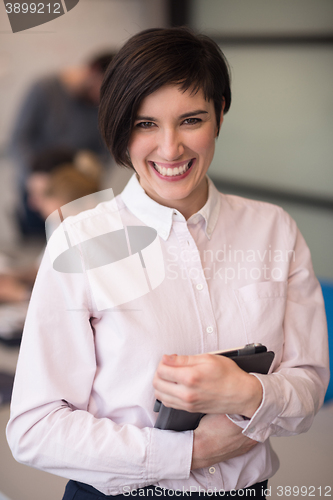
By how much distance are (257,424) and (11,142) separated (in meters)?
1.53

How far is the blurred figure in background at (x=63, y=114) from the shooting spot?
148cm

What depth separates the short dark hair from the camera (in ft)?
2.65

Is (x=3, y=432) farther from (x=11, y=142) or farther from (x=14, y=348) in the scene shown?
(x=11, y=142)

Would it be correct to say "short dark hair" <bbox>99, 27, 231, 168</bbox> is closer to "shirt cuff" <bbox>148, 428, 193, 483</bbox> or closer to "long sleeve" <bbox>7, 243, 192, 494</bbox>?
"long sleeve" <bbox>7, 243, 192, 494</bbox>

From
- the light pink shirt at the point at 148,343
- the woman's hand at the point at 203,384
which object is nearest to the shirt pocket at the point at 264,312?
the light pink shirt at the point at 148,343

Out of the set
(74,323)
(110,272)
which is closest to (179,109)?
(110,272)

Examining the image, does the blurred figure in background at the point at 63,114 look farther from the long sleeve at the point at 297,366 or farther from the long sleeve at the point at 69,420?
the long sleeve at the point at 297,366

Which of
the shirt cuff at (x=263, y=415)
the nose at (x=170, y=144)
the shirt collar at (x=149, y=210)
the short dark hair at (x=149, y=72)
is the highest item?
the short dark hair at (x=149, y=72)

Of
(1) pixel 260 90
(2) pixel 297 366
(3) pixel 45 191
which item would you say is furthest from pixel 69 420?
(1) pixel 260 90

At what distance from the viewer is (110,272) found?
2.80 feet

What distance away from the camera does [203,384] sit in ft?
2.43

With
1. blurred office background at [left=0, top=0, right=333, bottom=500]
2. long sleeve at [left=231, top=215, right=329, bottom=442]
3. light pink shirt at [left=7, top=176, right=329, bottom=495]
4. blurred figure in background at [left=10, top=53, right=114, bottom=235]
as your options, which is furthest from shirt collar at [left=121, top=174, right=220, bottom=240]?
blurred office background at [left=0, top=0, right=333, bottom=500]

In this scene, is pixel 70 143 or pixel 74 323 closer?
pixel 74 323

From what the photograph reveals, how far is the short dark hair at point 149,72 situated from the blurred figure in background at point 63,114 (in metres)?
0.52
